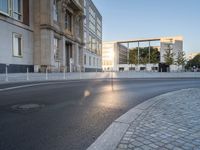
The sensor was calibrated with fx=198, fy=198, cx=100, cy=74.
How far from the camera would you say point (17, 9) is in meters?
26.9

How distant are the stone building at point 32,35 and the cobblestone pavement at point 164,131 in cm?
2193

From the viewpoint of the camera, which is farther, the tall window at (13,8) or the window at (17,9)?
the window at (17,9)

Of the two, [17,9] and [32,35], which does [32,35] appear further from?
[17,9]

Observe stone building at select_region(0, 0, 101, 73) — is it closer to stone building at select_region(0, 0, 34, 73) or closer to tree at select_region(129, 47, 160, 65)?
stone building at select_region(0, 0, 34, 73)

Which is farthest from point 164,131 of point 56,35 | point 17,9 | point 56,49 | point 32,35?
point 56,49

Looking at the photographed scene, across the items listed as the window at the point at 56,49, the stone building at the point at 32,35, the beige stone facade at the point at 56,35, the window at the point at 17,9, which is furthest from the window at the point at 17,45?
the window at the point at 56,49

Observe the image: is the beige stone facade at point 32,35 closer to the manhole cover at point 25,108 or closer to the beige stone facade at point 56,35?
the beige stone facade at point 56,35

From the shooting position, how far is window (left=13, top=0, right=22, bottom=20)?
1029 inches

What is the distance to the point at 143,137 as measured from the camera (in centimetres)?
377

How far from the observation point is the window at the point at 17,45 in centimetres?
2612

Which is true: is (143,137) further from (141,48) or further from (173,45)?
(141,48)

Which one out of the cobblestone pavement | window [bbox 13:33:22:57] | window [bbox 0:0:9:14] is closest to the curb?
the cobblestone pavement

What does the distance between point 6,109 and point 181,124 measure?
4.98 m

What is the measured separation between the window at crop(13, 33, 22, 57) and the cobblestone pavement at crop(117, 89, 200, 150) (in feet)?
79.9
